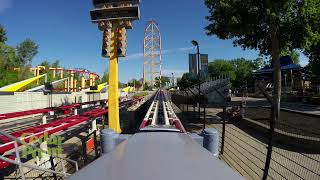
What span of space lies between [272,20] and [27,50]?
65.6 metres

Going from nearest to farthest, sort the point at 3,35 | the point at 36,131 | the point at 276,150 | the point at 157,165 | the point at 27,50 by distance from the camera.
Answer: the point at 157,165 < the point at 36,131 < the point at 276,150 < the point at 3,35 < the point at 27,50

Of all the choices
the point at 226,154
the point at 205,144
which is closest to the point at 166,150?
the point at 205,144

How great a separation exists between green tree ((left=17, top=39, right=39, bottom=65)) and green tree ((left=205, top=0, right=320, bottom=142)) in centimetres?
6179

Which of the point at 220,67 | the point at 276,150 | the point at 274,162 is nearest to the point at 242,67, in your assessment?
the point at 220,67

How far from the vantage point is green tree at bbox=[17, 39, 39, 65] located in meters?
69.5

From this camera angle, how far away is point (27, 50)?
70.5 metres

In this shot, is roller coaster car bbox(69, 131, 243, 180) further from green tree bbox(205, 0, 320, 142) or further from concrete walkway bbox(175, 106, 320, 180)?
green tree bbox(205, 0, 320, 142)

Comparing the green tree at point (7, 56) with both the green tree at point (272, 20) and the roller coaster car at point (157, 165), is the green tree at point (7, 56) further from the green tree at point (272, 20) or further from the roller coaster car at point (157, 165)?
the roller coaster car at point (157, 165)

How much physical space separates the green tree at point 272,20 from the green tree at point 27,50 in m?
61.8

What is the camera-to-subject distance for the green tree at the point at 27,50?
69.5 meters

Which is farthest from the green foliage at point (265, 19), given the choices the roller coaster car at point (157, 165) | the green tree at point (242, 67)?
the green tree at point (242, 67)

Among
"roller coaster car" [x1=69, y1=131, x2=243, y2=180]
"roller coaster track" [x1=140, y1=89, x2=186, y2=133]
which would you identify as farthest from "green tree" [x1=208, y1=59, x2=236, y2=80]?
"roller coaster car" [x1=69, y1=131, x2=243, y2=180]

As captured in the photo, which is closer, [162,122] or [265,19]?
[162,122]

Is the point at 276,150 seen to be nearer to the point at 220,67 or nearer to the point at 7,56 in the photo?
the point at 7,56
